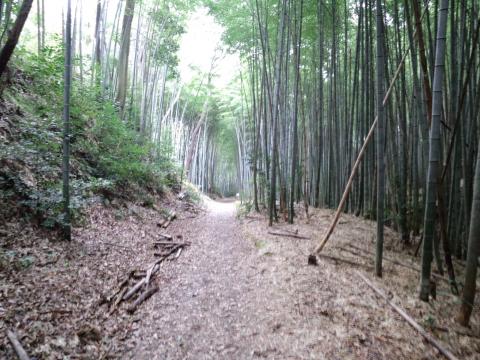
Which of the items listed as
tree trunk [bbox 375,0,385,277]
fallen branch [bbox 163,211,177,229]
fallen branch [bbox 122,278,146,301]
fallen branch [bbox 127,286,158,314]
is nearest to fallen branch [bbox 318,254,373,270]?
tree trunk [bbox 375,0,385,277]

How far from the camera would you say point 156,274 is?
10.6ft

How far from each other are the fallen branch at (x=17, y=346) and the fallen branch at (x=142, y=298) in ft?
2.84

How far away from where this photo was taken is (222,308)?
2.51 metres

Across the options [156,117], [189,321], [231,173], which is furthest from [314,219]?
[231,173]

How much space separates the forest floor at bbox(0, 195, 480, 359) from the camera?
1.79m

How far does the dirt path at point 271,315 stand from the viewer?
1.77 meters

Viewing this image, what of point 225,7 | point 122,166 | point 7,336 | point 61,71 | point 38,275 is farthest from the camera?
point 225,7

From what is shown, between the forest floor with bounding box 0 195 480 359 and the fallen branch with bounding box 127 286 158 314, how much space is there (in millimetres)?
54

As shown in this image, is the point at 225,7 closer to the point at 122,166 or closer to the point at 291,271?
the point at 122,166

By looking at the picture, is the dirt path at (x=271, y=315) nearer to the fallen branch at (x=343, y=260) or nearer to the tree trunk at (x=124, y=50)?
the fallen branch at (x=343, y=260)

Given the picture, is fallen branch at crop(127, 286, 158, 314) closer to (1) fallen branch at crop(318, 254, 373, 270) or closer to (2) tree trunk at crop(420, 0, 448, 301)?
(1) fallen branch at crop(318, 254, 373, 270)

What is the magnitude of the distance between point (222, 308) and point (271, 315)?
50 cm

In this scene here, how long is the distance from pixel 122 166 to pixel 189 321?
326 centimetres

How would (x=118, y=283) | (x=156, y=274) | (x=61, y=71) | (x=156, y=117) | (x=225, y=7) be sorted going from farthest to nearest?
1. (x=156, y=117)
2. (x=225, y=7)
3. (x=61, y=71)
4. (x=156, y=274)
5. (x=118, y=283)
